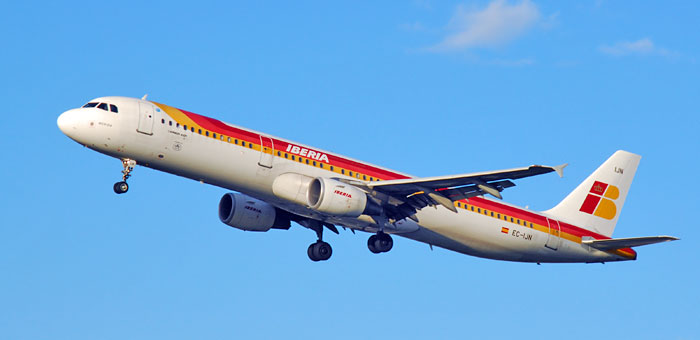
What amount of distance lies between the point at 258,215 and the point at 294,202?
676 cm

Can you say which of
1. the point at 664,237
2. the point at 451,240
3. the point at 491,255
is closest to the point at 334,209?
the point at 451,240

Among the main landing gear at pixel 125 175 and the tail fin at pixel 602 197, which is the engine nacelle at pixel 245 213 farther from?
the tail fin at pixel 602 197

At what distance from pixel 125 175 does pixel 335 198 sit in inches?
340

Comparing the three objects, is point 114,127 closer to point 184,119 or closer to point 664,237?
point 184,119

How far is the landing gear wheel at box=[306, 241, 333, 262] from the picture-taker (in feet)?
160

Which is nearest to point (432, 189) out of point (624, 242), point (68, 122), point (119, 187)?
point (624, 242)

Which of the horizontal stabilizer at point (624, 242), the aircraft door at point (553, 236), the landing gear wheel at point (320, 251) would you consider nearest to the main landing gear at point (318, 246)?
the landing gear wheel at point (320, 251)

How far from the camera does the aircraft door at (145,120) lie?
40.6 metres

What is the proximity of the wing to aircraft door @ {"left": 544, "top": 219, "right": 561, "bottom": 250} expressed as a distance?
7986 millimetres

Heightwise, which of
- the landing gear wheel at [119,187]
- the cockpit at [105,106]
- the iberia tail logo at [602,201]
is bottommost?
the landing gear wheel at [119,187]

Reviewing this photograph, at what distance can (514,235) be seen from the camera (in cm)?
4822

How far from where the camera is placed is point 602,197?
5300cm

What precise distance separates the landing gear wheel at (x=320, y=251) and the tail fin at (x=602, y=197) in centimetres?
1147

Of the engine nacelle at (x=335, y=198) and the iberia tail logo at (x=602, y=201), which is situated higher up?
the iberia tail logo at (x=602, y=201)
